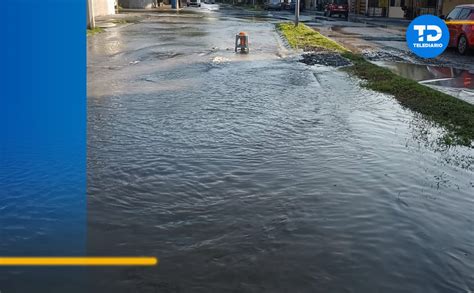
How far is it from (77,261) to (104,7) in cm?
4410

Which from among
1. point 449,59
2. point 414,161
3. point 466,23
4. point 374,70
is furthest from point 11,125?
point 466,23

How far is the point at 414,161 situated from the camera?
22.2 feet

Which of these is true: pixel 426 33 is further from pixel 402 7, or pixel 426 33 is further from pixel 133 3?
pixel 133 3

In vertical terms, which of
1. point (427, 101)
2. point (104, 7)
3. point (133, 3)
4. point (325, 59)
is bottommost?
point (427, 101)

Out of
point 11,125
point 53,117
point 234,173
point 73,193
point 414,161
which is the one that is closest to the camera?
point 73,193

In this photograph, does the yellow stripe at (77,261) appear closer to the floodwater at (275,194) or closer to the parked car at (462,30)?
the floodwater at (275,194)

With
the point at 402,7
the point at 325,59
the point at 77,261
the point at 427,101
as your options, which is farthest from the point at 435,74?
the point at 402,7

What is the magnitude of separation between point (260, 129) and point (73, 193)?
11.8ft

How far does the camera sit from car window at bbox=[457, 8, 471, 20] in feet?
64.6

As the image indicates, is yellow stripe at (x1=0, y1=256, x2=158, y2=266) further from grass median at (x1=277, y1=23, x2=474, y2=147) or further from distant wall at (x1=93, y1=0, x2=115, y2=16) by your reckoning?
distant wall at (x1=93, y1=0, x2=115, y2=16)

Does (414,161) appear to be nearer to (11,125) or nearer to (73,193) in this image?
(73,193)

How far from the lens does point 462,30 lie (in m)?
19.7

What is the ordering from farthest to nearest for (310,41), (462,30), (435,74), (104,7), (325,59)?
(104,7), (310,41), (462,30), (325,59), (435,74)

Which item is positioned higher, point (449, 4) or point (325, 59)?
point (449, 4)
